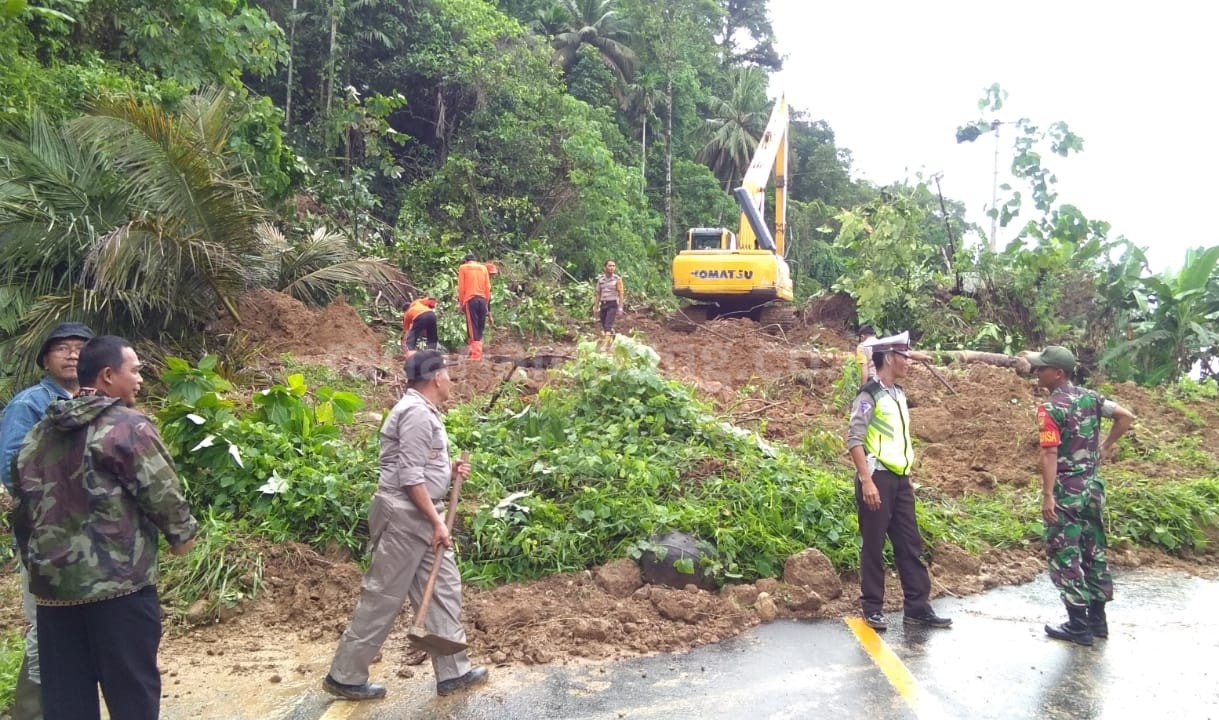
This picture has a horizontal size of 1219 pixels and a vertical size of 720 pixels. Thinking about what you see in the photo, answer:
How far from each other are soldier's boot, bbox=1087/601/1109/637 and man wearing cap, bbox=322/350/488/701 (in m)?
3.30

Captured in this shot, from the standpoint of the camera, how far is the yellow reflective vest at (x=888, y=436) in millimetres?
5020

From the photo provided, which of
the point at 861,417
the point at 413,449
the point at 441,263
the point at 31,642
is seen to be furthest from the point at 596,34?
the point at 31,642

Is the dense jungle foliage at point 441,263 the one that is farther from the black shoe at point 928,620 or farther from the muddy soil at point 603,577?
the black shoe at point 928,620

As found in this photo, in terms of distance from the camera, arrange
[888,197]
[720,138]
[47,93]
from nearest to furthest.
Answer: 1. [47,93]
2. [888,197]
3. [720,138]

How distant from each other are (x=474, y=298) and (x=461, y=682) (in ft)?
28.7

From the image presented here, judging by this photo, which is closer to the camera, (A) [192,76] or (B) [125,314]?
(B) [125,314]

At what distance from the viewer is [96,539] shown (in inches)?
117

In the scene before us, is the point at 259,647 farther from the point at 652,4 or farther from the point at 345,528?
the point at 652,4

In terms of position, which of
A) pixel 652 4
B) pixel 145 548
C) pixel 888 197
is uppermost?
pixel 652 4

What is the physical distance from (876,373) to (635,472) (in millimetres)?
1886

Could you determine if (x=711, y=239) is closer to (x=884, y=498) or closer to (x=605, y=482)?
(x=605, y=482)

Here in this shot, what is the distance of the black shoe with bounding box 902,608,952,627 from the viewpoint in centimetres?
495

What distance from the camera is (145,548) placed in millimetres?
3092

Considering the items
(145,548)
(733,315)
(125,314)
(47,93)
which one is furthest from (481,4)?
(145,548)
